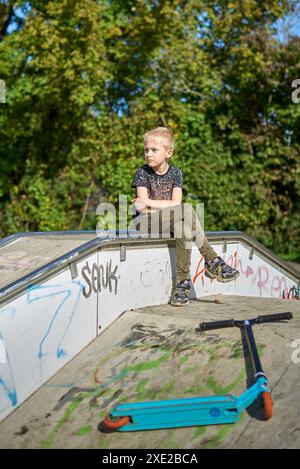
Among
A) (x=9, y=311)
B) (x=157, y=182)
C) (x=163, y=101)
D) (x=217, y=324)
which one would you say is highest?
(x=163, y=101)

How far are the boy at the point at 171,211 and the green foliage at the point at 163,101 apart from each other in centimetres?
830

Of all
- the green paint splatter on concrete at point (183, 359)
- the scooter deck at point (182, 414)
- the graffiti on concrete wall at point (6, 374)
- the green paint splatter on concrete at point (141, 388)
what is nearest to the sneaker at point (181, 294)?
the green paint splatter on concrete at point (183, 359)

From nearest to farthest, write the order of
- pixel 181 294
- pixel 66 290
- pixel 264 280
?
pixel 66 290 → pixel 181 294 → pixel 264 280

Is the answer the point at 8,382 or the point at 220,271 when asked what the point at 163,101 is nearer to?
the point at 220,271

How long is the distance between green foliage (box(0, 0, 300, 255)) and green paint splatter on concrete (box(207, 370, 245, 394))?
10.1 m

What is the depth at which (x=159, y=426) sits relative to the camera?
353 centimetres

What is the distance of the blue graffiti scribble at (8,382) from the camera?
3.96m

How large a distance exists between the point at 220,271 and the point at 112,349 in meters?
1.41

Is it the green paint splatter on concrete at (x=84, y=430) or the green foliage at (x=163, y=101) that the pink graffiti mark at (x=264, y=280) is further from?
the green foliage at (x=163, y=101)

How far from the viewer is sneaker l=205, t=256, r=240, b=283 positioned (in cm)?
546

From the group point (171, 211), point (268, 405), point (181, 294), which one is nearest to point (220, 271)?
point (181, 294)

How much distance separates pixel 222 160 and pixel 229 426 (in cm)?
1109

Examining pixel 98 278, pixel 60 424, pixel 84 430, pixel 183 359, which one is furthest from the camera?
pixel 98 278

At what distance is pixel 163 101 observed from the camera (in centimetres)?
1477
